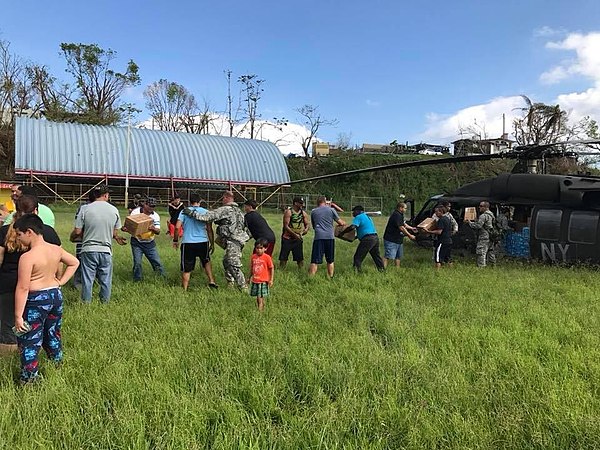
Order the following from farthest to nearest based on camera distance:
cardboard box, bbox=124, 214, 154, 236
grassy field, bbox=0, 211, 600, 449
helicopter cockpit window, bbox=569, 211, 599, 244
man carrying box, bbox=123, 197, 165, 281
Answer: helicopter cockpit window, bbox=569, 211, 599, 244
man carrying box, bbox=123, 197, 165, 281
cardboard box, bbox=124, 214, 154, 236
grassy field, bbox=0, 211, 600, 449

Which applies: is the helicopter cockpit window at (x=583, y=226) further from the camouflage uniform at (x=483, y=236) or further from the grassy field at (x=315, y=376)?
the grassy field at (x=315, y=376)

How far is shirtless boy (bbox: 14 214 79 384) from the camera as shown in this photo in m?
3.57

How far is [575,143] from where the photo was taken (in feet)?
27.1

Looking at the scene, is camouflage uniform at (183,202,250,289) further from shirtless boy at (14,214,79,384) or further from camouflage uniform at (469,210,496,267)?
camouflage uniform at (469,210,496,267)

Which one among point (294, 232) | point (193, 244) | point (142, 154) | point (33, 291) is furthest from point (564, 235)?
point (142, 154)

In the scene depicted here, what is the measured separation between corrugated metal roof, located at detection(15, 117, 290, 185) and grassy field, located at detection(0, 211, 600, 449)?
25.8 m

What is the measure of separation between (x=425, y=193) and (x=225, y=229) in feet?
124

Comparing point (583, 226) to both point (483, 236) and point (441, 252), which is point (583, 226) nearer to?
point (483, 236)

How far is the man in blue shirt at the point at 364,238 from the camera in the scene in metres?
9.33

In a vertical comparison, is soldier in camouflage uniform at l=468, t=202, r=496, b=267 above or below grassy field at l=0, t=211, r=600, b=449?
above

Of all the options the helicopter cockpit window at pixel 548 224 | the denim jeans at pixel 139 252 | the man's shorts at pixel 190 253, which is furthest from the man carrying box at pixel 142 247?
the helicopter cockpit window at pixel 548 224

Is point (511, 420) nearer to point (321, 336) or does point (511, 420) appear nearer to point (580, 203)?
point (321, 336)

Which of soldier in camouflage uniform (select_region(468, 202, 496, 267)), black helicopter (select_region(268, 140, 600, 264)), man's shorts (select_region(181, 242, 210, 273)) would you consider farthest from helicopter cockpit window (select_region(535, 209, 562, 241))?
man's shorts (select_region(181, 242, 210, 273))

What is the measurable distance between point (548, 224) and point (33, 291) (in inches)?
390
